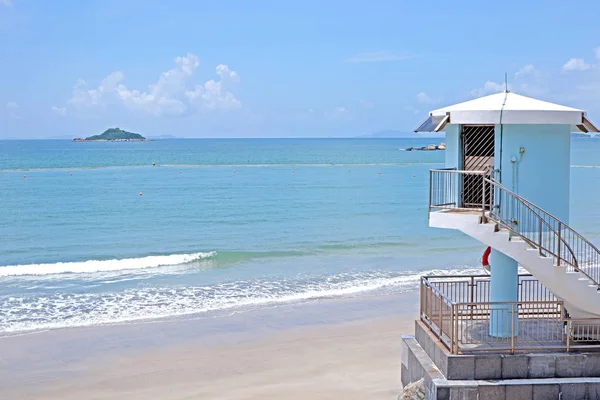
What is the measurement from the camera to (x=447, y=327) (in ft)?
40.8

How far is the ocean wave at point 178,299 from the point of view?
20.8 m

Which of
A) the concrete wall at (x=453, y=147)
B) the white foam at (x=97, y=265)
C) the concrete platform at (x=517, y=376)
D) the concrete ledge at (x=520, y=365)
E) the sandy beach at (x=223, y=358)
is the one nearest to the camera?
the concrete platform at (x=517, y=376)

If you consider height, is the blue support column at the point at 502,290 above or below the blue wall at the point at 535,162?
below

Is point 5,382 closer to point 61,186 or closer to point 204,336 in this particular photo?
point 204,336

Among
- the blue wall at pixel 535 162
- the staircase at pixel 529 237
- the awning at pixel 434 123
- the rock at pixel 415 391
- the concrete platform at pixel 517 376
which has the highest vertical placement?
the awning at pixel 434 123

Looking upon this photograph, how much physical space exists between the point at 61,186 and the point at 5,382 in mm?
58859

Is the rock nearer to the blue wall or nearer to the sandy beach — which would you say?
the sandy beach

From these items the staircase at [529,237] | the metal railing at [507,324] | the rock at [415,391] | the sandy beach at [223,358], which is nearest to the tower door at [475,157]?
the staircase at [529,237]

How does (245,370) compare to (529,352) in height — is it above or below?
below

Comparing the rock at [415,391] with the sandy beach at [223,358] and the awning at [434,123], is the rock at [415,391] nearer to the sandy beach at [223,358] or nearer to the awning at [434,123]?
the sandy beach at [223,358]

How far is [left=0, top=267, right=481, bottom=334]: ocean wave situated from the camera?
2084 centimetres

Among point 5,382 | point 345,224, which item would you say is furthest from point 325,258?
point 5,382

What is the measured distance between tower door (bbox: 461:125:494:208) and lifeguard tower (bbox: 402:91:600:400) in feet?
0.06

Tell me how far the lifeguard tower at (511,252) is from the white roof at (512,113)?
16 mm
